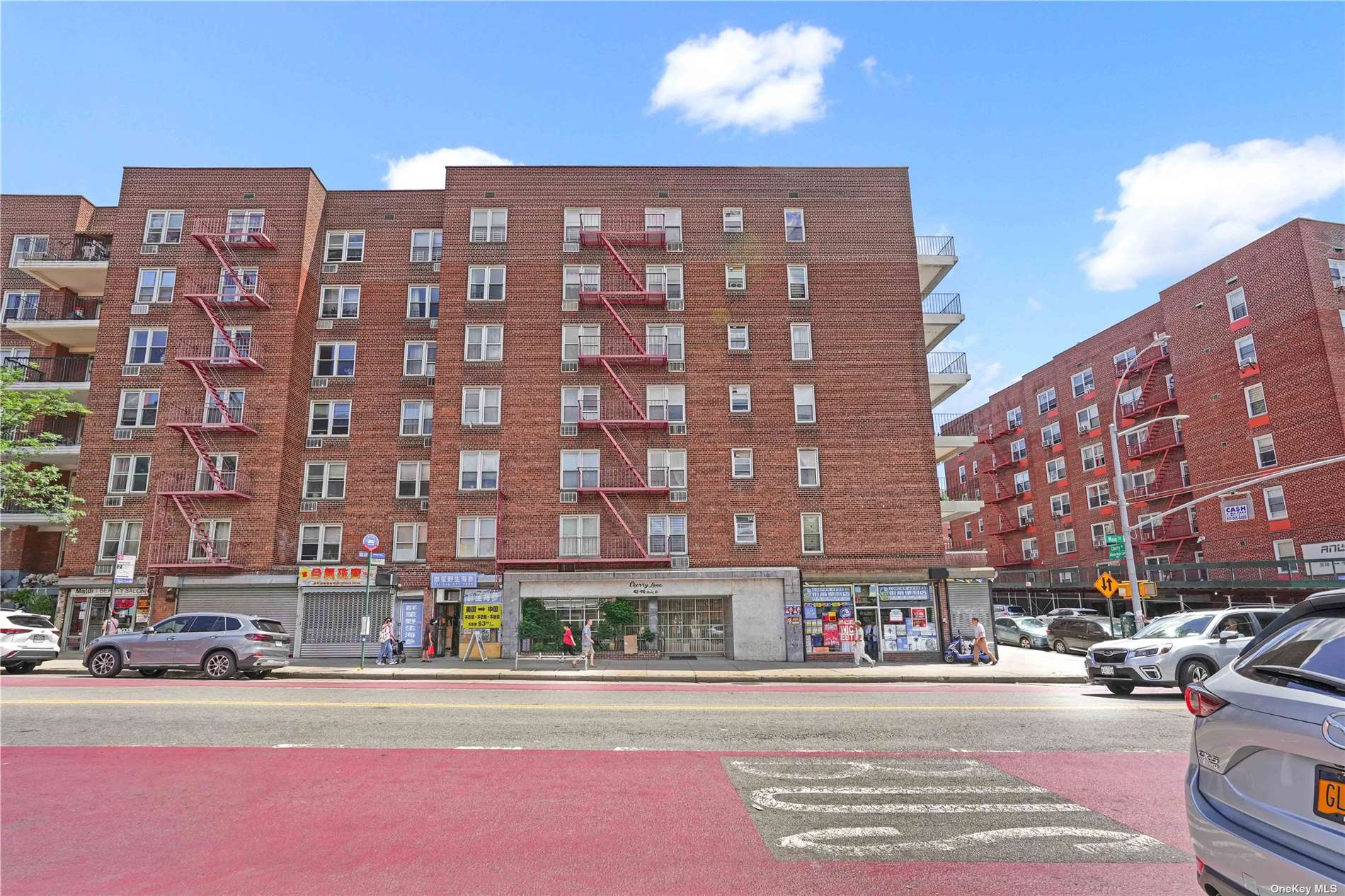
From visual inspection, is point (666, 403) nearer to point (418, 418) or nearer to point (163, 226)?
point (418, 418)

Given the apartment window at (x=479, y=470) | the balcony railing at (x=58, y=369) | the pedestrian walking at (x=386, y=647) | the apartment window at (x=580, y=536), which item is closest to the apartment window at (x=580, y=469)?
the apartment window at (x=580, y=536)

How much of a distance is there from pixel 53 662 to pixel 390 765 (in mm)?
26085

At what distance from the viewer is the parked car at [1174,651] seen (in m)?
15.3

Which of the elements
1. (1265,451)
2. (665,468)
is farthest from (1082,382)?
(665,468)

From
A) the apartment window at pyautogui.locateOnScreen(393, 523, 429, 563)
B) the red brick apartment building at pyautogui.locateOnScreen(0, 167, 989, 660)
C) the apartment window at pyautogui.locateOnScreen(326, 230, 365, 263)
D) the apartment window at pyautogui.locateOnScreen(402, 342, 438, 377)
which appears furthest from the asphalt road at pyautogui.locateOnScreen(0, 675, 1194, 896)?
the apartment window at pyautogui.locateOnScreen(326, 230, 365, 263)

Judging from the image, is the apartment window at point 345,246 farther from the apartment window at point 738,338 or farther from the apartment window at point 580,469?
the apartment window at point 738,338

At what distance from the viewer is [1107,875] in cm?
530

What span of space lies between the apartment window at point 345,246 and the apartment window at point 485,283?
5950 mm

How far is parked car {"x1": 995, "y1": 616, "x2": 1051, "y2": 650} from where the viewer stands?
34.6 meters

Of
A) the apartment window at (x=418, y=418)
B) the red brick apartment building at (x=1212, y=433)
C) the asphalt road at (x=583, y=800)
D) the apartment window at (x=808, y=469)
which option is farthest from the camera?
the red brick apartment building at (x=1212, y=433)

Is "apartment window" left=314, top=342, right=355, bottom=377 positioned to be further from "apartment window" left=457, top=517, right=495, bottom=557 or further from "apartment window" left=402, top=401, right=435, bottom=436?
"apartment window" left=457, top=517, right=495, bottom=557

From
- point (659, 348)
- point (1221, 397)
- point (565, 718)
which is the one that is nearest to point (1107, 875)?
point (565, 718)

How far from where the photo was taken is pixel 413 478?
32969 mm

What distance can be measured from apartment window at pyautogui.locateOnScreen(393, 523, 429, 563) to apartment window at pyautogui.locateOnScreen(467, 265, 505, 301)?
10.5 meters
